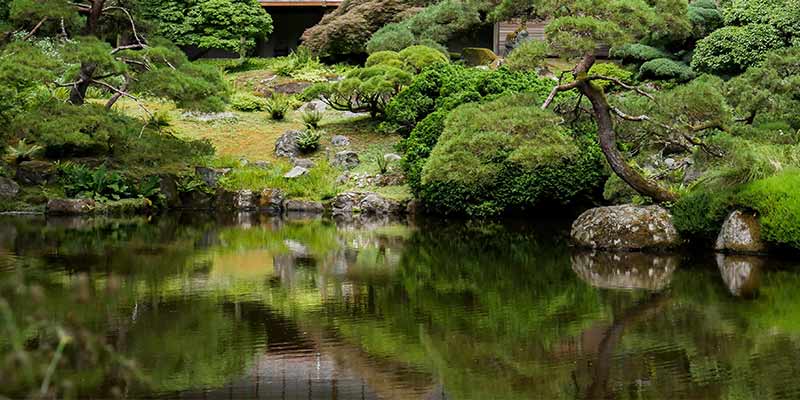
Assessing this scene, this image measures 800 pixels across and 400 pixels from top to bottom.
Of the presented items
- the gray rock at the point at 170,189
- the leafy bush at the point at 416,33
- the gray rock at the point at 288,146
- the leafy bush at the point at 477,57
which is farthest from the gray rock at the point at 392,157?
the leafy bush at the point at 477,57

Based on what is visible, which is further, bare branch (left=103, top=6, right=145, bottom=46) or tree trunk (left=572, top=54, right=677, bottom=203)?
bare branch (left=103, top=6, right=145, bottom=46)

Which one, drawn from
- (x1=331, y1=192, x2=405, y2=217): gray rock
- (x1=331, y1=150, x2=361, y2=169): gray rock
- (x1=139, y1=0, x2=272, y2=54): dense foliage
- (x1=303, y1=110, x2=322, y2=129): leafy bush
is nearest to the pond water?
(x1=331, y1=192, x2=405, y2=217): gray rock

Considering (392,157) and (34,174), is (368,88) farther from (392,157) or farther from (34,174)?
(34,174)

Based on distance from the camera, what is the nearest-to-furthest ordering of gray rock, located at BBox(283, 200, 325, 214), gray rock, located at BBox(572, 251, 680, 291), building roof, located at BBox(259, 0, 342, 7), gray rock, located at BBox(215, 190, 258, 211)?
1. gray rock, located at BBox(572, 251, 680, 291)
2. gray rock, located at BBox(283, 200, 325, 214)
3. gray rock, located at BBox(215, 190, 258, 211)
4. building roof, located at BBox(259, 0, 342, 7)

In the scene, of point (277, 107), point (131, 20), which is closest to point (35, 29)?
point (131, 20)

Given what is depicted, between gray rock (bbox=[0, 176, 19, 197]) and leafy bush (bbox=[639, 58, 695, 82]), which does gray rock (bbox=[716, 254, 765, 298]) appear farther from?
gray rock (bbox=[0, 176, 19, 197])

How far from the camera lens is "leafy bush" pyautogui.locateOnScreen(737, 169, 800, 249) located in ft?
38.7

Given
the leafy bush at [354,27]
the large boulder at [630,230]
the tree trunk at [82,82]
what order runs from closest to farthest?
1. the large boulder at [630,230]
2. the tree trunk at [82,82]
3. the leafy bush at [354,27]

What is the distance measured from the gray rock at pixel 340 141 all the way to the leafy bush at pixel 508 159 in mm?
4173

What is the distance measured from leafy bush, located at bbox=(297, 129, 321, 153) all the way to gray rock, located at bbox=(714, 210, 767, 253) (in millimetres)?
10529

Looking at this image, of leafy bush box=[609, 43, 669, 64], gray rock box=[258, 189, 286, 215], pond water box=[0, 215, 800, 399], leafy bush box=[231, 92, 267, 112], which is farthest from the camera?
leafy bush box=[609, 43, 669, 64]

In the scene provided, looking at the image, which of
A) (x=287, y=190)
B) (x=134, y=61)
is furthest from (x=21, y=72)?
(x=287, y=190)

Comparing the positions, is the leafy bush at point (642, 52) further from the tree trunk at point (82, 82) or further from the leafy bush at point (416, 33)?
the tree trunk at point (82, 82)

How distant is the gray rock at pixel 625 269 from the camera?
10414mm
